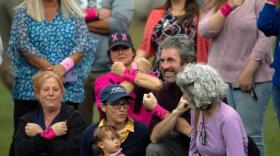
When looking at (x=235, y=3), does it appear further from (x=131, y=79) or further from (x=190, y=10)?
(x=131, y=79)

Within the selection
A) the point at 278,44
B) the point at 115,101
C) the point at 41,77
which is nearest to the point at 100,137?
the point at 115,101

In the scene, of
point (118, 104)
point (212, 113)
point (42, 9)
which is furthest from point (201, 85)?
point (42, 9)

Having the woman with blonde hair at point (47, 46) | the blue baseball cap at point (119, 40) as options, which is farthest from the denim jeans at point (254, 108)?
the woman with blonde hair at point (47, 46)

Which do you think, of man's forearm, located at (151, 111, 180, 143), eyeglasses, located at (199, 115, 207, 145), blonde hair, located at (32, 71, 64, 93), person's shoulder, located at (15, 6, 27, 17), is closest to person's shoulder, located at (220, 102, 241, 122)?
eyeglasses, located at (199, 115, 207, 145)

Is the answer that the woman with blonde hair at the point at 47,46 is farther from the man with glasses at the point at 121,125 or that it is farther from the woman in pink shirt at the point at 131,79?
the man with glasses at the point at 121,125

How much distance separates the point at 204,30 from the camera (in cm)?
956

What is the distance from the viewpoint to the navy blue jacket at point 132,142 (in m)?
9.08

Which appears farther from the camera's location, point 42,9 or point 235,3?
point 42,9

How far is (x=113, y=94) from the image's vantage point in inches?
357

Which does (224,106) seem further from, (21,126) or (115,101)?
(21,126)

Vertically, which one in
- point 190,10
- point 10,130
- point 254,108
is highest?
point 190,10

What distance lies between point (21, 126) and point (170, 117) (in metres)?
1.39

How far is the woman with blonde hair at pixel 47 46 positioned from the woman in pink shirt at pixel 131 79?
39 cm

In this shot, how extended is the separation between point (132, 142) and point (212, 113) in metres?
0.97
